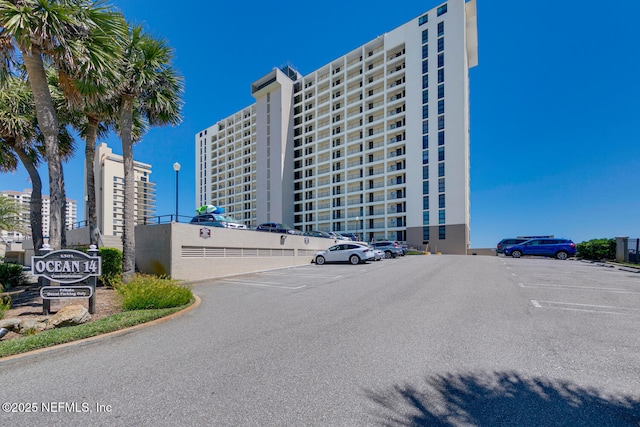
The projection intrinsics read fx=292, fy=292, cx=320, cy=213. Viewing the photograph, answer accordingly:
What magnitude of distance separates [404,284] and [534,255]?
70.2ft

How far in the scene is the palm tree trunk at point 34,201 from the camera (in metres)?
12.5

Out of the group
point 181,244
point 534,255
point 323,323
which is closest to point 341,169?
point 534,255

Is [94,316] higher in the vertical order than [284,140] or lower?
lower

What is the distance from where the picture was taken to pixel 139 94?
1068 cm

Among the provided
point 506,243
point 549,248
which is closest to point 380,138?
point 506,243

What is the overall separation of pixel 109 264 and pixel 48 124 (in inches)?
224

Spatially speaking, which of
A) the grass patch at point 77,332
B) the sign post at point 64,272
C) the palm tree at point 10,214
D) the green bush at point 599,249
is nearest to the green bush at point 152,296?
the grass patch at point 77,332

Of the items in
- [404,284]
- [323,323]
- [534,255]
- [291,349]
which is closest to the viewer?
[291,349]

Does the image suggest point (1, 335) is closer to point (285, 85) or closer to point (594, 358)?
point (594, 358)

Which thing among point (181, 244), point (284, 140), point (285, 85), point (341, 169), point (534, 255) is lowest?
point (534, 255)

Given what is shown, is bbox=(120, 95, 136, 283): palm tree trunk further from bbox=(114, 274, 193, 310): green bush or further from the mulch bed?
bbox=(114, 274, 193, 310): green bush

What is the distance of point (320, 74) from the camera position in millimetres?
58094

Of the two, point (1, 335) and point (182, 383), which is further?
point (1, 335)

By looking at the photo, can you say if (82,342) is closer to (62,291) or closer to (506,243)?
(62,291)
